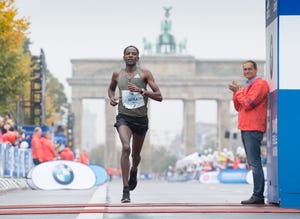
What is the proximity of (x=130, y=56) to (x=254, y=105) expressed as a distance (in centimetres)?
160

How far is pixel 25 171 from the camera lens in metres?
31.6

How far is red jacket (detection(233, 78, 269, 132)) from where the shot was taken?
42.8 feet

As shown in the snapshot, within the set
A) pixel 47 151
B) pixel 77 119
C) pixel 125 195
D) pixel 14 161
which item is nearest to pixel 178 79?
pixel 77 119

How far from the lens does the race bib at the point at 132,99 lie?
43.2ft

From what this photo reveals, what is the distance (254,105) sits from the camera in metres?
13.1

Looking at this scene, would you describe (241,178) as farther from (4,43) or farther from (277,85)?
(277,85)

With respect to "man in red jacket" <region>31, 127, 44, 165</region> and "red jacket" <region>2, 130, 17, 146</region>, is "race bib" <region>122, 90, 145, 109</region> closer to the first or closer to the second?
"red jacket" <region>2, 130, 17, 146</region>

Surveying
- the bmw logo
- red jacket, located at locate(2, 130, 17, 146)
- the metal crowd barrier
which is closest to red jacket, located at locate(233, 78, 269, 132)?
the metal crowd barrier

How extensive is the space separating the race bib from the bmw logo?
1316 cm

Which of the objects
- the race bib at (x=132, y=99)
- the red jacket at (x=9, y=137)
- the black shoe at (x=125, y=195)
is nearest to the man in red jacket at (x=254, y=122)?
the race bib at (x=132, y=99)

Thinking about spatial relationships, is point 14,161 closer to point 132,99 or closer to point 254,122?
point 132,99

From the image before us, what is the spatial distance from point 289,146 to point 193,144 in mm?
115205

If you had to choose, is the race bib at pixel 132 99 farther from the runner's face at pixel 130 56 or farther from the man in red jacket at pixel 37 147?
the man in red jacket at pixel 37 147

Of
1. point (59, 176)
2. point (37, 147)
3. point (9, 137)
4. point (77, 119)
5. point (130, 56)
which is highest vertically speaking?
point (77, 119)
